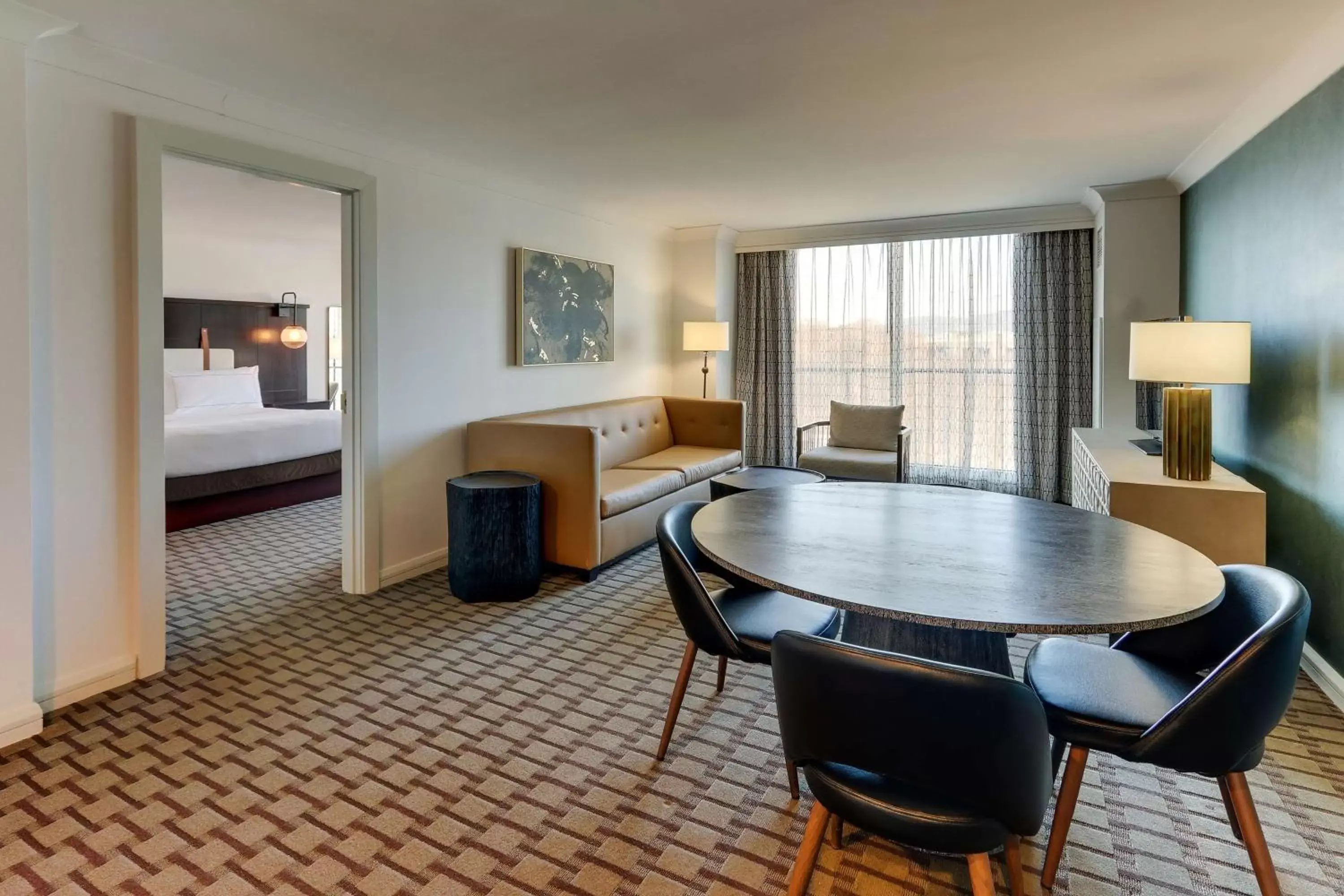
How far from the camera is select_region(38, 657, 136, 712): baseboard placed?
247 centimetres

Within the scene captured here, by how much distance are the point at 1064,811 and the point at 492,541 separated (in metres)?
2.63

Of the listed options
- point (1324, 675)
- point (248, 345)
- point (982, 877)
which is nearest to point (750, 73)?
point (982, 877)

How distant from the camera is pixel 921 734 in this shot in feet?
3.77

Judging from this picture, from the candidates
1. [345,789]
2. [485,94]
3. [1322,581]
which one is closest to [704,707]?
[345,789]

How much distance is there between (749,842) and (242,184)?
5126 millimetres

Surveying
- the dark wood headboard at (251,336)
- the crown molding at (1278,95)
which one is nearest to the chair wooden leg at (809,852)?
the crown molding at (1278,95)

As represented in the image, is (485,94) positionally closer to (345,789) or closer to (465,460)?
(465,460)

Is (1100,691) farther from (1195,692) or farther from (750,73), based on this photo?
(750,73)

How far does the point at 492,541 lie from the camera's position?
3.53m

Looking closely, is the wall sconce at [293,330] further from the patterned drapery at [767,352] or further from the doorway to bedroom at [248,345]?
the patterned drapery at [767,352]

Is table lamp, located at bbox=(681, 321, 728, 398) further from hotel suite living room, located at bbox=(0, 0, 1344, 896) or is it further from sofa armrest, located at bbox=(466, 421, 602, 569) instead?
sofa armrest, located at bbox=(466, 421, 602, 569)

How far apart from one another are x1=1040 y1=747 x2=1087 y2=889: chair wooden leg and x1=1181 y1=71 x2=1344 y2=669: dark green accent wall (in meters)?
1.68

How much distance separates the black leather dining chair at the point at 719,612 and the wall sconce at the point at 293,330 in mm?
6987

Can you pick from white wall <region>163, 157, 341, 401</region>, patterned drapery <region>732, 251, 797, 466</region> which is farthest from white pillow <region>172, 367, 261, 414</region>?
patterned drapery <region>732, 251, 797, 466</region>
